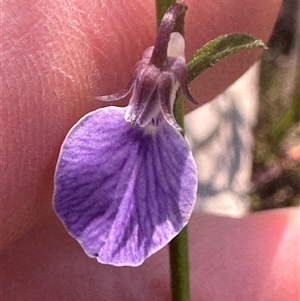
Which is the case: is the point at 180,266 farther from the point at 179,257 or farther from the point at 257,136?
the point at 257,136

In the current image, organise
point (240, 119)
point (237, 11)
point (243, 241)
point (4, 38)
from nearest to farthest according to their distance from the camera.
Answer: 1. point (4, 38)
2. point (237, 11)
3. point (243, 241)
4. point (240, 119)

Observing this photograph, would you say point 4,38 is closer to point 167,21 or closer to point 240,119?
point 167,21

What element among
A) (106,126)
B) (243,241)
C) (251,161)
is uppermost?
(106,126)

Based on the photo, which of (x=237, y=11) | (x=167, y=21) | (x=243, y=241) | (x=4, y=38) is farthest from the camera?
(x=243, y=241)

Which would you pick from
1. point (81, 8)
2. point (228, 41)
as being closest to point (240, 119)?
point (81, 8)

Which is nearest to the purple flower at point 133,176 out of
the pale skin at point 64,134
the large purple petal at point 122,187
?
the large purple petal at point 122,187

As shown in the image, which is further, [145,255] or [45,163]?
[45,163]

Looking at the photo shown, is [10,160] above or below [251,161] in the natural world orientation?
above

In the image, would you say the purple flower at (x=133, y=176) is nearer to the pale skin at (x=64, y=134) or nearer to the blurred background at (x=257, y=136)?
the pale skin at (x=64, y=134)
